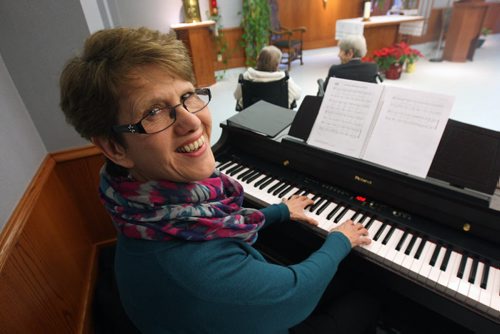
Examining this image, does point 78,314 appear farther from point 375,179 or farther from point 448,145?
point 448,145

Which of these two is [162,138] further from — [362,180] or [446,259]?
[446,259]

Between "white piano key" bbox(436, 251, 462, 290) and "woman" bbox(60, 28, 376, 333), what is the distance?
46 cm

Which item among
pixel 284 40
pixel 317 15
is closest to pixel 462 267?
pixel 284 40

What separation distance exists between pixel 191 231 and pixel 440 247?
34.0 inches

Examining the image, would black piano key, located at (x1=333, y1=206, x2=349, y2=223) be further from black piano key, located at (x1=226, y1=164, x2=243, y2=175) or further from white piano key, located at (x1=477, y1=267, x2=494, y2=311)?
black piano key, located at (x1=226, y1=164, x2=243, y2=175)

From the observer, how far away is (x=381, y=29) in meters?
6.36

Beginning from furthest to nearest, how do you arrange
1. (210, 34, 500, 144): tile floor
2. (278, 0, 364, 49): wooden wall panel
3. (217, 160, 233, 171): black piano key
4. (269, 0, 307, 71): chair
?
(278, 0, 364, 49): wooden wall panel → (269, 0, 307, 71): chair → (210, 34, 500, 144): tile floor → (217, 160, 233, 171): black piano key

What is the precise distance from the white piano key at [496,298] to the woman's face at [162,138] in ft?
2.90

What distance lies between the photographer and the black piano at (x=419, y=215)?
2.97ft

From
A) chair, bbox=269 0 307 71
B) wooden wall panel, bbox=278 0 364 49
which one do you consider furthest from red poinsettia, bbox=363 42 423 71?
wooden wall panel, bbox=278 0 364 49

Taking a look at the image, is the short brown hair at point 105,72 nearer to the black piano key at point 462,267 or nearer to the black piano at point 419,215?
the black piano at point 419,215

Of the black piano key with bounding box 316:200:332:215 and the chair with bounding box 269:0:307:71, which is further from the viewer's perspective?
the chair with bounding box 269:0:307:71

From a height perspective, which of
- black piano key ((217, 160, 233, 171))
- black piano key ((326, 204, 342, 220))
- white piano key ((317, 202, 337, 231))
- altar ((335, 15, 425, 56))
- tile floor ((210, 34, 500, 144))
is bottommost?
tile floor ((210, 34, 500, 144))

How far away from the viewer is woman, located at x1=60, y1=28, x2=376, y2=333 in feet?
2.12
